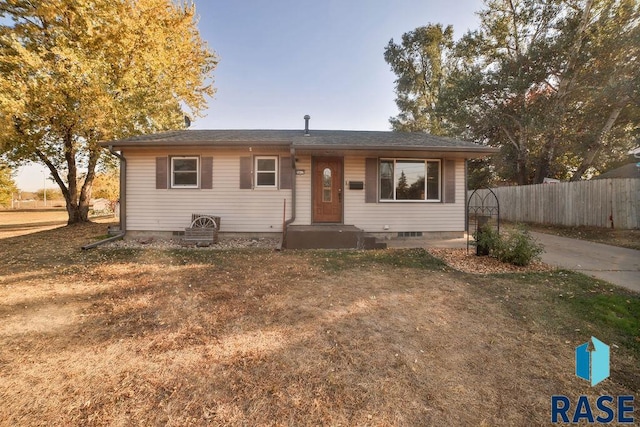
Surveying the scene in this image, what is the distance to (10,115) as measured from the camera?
8.98 metres

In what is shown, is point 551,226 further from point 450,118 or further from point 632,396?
point 632,396

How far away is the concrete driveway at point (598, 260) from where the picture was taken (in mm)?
4734

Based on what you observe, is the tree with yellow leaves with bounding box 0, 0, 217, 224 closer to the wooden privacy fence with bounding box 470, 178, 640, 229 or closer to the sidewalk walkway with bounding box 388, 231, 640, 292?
the sidewalk walkway with bounding box 388, 231, 640, 292

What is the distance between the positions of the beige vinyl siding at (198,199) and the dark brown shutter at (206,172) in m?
0.12

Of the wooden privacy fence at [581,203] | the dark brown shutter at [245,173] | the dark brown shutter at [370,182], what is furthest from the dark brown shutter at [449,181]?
the wooden privacy fence at [581,203]

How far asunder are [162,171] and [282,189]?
143 inches

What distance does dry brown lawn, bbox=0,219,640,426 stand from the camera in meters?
1.86

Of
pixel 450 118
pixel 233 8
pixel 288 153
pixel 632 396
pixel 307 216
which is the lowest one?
pixel 632 396

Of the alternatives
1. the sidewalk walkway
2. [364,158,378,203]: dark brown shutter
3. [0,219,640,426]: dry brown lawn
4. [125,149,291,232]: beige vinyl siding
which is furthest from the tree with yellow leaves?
the sidewalk walkway

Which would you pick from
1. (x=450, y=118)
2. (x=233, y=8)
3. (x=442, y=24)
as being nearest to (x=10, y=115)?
(x=233, y=8)

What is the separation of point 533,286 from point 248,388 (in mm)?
4572

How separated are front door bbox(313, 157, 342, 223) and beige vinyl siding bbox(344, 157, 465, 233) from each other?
219mm

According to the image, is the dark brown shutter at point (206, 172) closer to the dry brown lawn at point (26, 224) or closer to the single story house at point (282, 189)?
the single story house at point (282, 189)

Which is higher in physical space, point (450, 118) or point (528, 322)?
point (450, 118)
